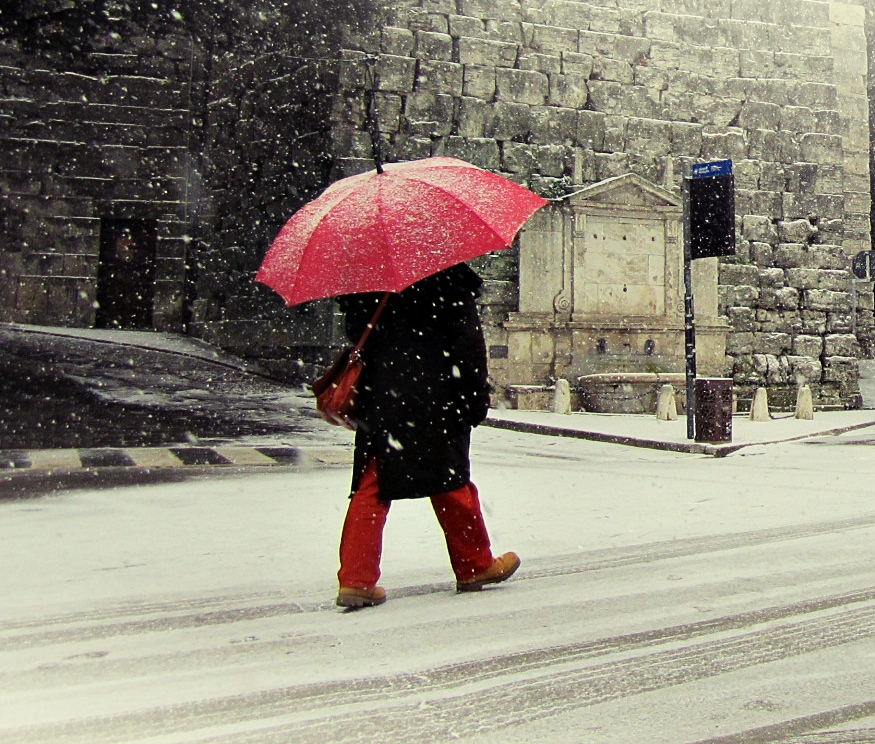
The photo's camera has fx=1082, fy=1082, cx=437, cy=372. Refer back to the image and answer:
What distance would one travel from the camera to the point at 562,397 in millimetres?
13875

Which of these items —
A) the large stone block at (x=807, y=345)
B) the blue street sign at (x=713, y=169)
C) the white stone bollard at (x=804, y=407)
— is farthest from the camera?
the large stone block at (x=807, y=345)

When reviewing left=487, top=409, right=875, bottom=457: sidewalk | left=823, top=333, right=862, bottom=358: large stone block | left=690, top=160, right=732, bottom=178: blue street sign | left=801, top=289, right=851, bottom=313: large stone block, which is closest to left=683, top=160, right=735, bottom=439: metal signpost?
left=690, top=160, right=732, bottom=178: blue street sign

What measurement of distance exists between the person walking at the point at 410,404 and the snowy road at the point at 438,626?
29 centimetres

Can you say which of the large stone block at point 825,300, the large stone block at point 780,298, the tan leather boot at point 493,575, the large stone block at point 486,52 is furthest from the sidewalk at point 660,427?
the tan leather boot at point 493,575

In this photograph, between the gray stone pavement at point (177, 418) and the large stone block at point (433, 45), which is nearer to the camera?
the gray stone pavement at point (177, 418)

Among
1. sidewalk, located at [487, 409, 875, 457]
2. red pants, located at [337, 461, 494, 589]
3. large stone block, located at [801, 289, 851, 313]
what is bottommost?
sidewalk, located at [487, 409, 875, 457]

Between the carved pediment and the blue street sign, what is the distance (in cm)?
374

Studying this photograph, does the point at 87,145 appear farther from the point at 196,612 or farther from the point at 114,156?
the point at 196,612

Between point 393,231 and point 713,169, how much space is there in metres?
8.10

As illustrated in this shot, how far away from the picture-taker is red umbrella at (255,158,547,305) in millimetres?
3695

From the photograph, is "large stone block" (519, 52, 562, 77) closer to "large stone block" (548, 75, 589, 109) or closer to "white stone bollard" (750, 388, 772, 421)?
"large stone block" (548, 75, 589, 109)

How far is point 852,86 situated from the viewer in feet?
58.5

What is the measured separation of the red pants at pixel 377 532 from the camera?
390 cm

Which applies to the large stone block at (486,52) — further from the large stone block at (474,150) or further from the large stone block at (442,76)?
the large stone block at (474,150)
